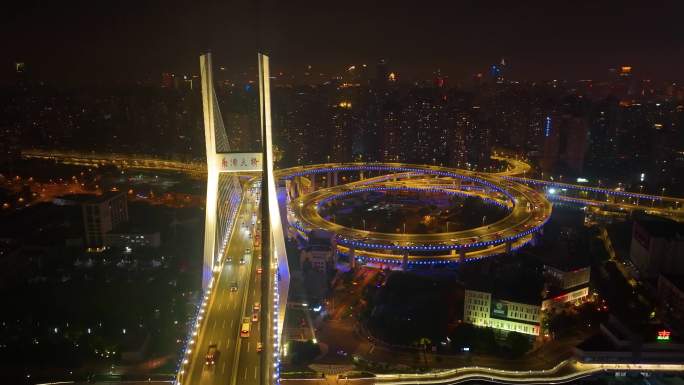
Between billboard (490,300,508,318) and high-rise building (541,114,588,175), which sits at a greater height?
high-rise building (541,114,588,175)

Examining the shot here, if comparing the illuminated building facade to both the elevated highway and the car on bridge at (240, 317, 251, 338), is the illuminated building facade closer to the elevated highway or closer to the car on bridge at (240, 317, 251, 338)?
the elevated highway

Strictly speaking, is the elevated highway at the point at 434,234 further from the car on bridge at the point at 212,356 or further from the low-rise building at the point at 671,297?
the car on bridge at the point at 212,356

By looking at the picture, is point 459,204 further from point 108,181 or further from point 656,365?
point 108,181

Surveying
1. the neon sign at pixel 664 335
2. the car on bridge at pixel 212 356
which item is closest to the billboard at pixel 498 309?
the neon sign at pixel 664 335

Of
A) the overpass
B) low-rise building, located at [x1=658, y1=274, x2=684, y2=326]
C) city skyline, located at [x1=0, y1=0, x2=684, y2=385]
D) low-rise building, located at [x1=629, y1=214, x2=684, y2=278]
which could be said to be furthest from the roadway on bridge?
the overpass

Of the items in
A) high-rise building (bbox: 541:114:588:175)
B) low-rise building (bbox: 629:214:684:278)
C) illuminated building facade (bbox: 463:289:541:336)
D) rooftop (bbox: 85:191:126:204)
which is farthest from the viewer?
high-rise building (bbox: 541:114:588:175)
